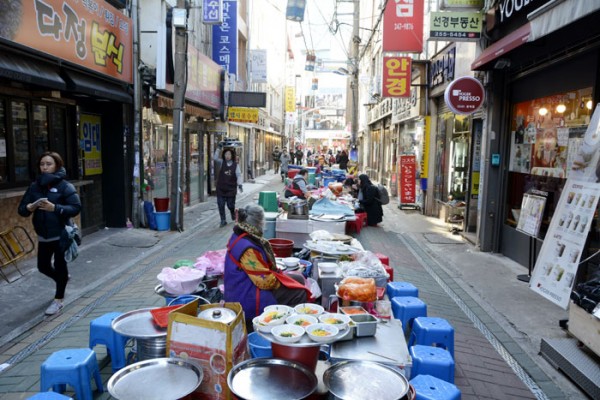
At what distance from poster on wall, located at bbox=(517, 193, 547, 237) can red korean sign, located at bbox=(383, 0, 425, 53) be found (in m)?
7.02

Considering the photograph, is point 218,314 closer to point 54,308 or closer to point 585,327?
point 54,308

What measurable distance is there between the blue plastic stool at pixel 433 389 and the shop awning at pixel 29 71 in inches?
220

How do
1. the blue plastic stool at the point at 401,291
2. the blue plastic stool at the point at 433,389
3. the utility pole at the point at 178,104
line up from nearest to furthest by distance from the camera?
the blue plastic stool at the point at 433,389 → the blue plastic stool at the point at 401,291 → the utility pole at the point at 178,104

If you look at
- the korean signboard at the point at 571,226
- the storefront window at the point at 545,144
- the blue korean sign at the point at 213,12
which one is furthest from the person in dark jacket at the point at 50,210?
the blue korean sign at the point at 213,12

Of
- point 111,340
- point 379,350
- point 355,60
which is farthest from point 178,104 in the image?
point 355,60

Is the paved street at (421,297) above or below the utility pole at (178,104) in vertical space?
below

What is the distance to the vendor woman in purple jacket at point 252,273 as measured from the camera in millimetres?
4023

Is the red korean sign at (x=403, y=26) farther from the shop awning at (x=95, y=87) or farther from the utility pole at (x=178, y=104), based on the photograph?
the shop awning at (x=95, y=87)

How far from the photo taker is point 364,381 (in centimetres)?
284

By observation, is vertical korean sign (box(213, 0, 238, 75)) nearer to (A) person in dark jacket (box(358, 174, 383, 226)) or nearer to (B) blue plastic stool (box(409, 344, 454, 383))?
(A) person in dark jacket (box(358, 174, 383, 226))

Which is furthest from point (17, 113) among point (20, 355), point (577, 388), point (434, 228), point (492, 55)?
point (434, 228)

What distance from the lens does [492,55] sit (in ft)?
24.3

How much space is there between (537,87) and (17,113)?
28.1 feet

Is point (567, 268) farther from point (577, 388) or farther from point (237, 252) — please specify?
point (237, 252)
